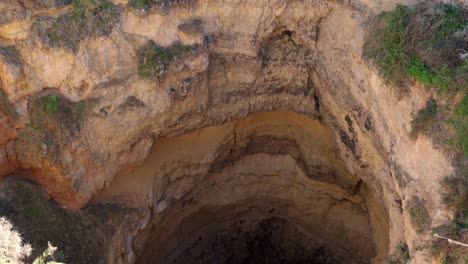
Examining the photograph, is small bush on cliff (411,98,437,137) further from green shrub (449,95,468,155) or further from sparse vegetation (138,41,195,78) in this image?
sparse vegetation (138,41,195,78)

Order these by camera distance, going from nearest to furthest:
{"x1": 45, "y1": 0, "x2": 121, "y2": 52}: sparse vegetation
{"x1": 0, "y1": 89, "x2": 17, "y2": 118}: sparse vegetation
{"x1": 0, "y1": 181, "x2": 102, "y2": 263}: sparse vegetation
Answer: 1. {"x1": 0, "y1": 181, "x2": 102, "y2": 263}: sparse vegetation
2. {"x1": 0, "y1": 89, "x2": 17, "y2": 118}: sparse vegetation
3. {"x1": 45, "y1": 0, "x2": 121, "y2": 52}: sparse vegetation

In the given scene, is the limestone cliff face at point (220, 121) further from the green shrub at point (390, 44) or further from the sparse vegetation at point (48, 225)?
the sparse vegetation at point (48, 225)

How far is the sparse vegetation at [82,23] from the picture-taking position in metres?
7.42

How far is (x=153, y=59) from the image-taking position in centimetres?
798

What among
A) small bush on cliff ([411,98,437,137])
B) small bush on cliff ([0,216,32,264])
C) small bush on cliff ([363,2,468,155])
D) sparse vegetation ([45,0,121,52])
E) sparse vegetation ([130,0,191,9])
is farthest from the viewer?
sparse vegetation ([130,0,191,9])

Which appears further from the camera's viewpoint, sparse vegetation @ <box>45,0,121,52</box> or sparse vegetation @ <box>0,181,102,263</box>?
sparse vegetation @ <box>45,0,121,52</box>

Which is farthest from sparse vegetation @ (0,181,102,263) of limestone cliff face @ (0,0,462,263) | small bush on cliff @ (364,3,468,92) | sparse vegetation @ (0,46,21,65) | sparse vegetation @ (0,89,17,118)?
small bush on cliff @ (364,3,468,92)

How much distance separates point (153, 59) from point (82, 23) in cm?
120

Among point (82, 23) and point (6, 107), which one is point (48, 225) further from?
point (82, 23)

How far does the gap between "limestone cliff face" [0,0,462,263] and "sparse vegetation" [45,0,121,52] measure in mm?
34

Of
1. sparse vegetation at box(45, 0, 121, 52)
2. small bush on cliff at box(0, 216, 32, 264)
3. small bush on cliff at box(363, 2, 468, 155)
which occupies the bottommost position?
small bush on cliff at box(0, 216, 32, 264)

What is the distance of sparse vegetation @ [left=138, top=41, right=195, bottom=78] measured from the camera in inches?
313

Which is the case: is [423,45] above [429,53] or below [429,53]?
above

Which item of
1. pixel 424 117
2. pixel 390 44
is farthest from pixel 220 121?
pixel 424 117
